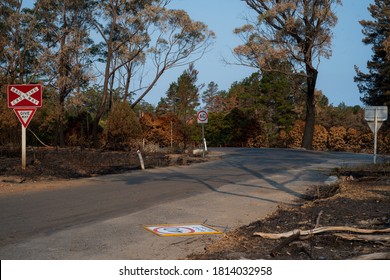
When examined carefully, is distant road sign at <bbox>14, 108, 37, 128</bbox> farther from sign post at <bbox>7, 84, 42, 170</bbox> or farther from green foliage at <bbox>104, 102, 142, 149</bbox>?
green foliage at <bbox>104, 102, 142, 149</bbox>

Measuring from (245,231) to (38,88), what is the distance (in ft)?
36.5

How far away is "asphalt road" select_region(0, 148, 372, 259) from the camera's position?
706cm

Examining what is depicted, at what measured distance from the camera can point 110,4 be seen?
132 feet

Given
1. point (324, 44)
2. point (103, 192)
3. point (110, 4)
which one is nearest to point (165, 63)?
point (110, 4)

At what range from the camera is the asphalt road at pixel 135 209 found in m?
7.06

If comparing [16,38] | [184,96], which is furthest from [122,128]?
[184,96]

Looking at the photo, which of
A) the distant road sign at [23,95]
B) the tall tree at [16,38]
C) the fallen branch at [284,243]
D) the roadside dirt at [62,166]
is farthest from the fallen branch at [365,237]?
the tall tree at [16,38]

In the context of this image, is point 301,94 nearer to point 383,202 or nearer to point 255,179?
point 255,179

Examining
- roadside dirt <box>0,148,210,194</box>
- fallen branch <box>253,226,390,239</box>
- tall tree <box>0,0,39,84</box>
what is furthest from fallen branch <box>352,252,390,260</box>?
tall tree <box>0,0,39,84</box>

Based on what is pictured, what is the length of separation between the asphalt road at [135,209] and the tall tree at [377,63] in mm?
29681

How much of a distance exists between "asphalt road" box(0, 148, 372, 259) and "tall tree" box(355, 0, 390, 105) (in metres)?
29.7

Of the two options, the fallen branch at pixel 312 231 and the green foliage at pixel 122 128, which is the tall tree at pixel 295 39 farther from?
the fallen branch at pixel 312 231

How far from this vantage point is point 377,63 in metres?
46.4

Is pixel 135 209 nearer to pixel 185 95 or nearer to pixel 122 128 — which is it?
pixel 122 128
